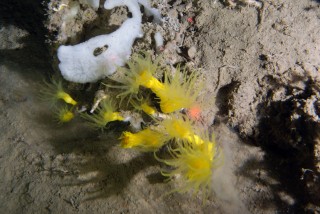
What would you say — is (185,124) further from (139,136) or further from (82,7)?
(82,7)

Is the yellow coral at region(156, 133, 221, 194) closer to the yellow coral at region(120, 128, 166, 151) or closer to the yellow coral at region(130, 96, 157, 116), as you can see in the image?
the yellow coral at region(120, 128, 166, 151)

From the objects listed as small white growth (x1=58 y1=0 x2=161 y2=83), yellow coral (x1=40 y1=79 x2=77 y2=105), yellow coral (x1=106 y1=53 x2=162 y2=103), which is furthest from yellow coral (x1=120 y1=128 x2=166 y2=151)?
yellow coral (x1=40 y1=79 x2=77 y2=105)

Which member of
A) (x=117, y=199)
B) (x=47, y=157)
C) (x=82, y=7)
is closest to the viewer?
(x=117, y=199)

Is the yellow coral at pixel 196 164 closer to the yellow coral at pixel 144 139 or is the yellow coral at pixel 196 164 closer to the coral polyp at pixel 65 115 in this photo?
the yellow coral at pixel 144 139

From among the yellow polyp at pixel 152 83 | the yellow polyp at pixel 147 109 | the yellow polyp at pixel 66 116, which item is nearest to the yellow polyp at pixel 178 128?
the yellow polyp at pixel 147 109

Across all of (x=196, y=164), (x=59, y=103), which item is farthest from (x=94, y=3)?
(x=196, y=164)

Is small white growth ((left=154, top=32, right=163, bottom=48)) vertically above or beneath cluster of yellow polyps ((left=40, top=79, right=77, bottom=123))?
above

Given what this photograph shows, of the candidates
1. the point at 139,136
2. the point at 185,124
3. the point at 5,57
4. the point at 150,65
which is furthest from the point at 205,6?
the point at 5,57
